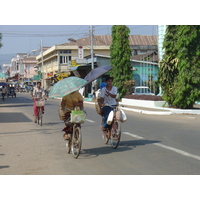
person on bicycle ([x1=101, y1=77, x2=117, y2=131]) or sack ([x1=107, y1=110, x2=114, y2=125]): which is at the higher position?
person on bicycle ([x1=101, y1=77, x2=117, y2=131])

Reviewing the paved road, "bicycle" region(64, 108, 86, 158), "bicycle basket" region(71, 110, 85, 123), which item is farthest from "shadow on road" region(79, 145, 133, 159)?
"bicycle basket" region(71, 110, 85, 123)

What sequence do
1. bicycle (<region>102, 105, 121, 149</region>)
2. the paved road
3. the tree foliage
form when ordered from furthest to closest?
1. the tree foliage
2. bicycle (<region>102, 105, 121, 149</region>)
3. the paved road

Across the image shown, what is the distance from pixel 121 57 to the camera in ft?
127

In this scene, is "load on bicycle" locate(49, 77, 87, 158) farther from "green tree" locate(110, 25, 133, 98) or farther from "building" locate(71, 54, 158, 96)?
"building" locate(71, 54, 158, 96)

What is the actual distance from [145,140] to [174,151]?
214cm

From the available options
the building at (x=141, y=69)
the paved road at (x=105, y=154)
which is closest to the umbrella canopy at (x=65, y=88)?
the paved road at (x=105, y=154)

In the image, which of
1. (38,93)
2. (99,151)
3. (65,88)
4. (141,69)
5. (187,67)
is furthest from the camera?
(141,69)

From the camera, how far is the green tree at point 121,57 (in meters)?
38.3

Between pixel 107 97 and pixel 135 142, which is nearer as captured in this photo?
pixel 107 97

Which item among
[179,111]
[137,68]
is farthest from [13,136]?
[137,68]

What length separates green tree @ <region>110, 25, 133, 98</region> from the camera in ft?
126

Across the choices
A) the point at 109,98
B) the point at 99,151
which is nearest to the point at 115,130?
the point at 99,151

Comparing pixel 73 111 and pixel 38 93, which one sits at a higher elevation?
pixel 38 93

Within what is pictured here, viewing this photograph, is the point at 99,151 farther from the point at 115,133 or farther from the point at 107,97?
the point at 107,97
